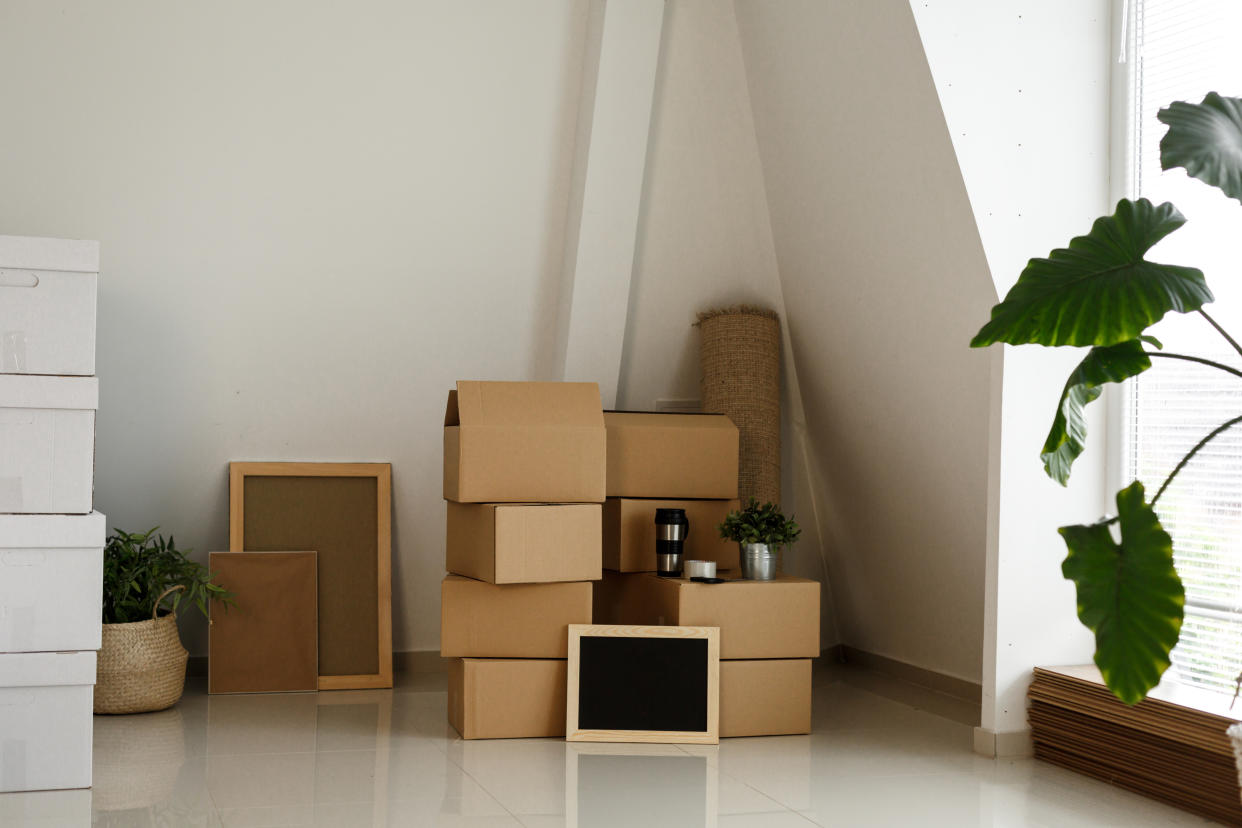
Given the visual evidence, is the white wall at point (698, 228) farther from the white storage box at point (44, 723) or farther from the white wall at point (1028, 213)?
the white storage box at point (44, 723)

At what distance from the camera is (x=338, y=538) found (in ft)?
13.8

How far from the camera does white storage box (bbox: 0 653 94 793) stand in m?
2.78

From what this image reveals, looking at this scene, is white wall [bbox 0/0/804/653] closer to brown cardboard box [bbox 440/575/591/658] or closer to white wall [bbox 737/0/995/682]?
white wall [bbox 737/0/995/682]

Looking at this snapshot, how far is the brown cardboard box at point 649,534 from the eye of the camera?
3736 mm

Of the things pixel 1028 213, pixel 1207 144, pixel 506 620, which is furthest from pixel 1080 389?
pixel 506 620

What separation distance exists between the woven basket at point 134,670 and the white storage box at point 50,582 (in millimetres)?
754

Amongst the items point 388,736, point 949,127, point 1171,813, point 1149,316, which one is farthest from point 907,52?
point 388,736

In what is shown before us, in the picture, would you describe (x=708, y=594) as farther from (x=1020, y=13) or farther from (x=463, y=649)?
(x=1020, y=13)

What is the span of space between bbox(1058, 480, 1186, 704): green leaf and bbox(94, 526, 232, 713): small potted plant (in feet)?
9.28

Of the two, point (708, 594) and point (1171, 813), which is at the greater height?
point (708, 594)

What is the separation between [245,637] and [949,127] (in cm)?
283

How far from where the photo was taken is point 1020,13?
3125 mm

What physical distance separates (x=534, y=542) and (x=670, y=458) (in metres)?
0.65

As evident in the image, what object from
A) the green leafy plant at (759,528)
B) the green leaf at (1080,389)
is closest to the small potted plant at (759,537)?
the green leafy plant at (759,528)
